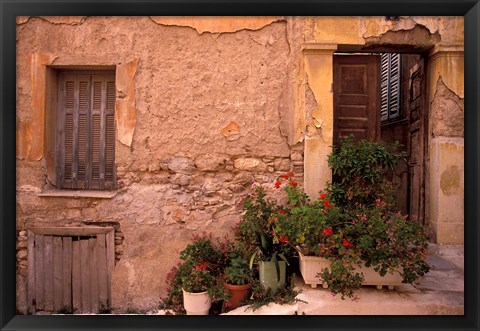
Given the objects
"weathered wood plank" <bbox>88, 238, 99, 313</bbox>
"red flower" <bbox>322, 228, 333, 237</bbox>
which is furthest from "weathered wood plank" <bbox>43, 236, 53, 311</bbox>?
"red flower" <bbox>322, 228, 333, 237</bbox>

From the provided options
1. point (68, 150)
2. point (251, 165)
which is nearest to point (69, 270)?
point (68, 150)

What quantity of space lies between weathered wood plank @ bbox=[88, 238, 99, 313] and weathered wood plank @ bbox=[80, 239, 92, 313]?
4 cm

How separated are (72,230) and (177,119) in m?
1.86

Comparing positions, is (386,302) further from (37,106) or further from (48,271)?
(37,106)

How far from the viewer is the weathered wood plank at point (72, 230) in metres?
4.09

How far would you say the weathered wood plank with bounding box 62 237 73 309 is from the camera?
4.17 m

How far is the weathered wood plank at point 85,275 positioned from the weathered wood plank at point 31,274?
606mm

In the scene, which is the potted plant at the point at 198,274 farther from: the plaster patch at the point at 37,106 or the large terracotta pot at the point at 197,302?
the plaster patch at the point at 37,106

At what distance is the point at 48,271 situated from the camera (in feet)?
13.7

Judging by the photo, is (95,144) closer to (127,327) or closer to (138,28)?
(138,28)

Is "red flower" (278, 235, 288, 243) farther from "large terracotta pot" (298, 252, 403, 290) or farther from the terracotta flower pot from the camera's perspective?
the terracotta flower pot

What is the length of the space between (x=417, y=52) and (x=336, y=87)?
1.10m
